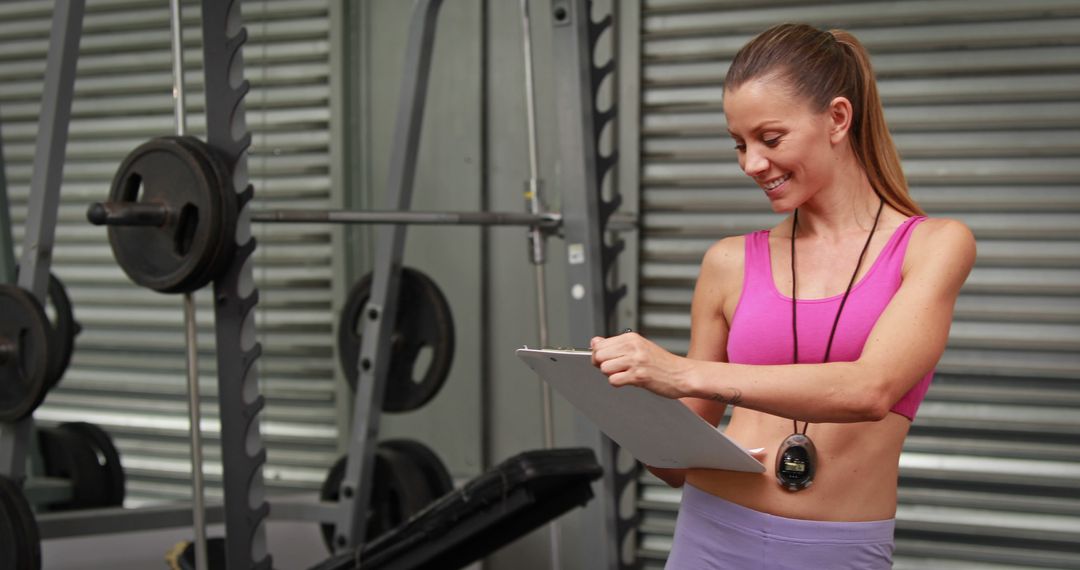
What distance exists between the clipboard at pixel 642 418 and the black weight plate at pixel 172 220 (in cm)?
133

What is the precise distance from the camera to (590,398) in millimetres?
1549

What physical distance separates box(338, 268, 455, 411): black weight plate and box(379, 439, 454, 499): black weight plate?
175 mm

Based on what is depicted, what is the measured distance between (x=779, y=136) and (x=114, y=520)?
2.80 metres

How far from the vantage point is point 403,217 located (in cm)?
312

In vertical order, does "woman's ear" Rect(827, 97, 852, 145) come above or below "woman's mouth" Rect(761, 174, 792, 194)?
above

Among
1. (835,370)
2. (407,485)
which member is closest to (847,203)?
(835,370)

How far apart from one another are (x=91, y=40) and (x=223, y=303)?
204 cm

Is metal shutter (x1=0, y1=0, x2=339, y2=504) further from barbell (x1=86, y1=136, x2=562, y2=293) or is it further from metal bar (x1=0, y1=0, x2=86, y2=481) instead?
barbell (x1=86, y1=136, x2=562, y2=293)

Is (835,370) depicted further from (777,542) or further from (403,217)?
(403,217)

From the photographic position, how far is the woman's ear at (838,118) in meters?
1.56

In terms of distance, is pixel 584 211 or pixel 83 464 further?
pixel 83 464

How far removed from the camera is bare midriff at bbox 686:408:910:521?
1.55 meters

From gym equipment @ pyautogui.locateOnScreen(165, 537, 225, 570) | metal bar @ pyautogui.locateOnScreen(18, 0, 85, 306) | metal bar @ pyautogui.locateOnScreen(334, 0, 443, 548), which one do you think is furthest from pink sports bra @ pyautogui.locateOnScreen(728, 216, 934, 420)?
metal bar @ pyautogui.locateOnScreen(334, 0, 443, 548)

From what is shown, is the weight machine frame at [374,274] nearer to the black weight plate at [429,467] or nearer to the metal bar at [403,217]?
the metal bar at [403,217]
